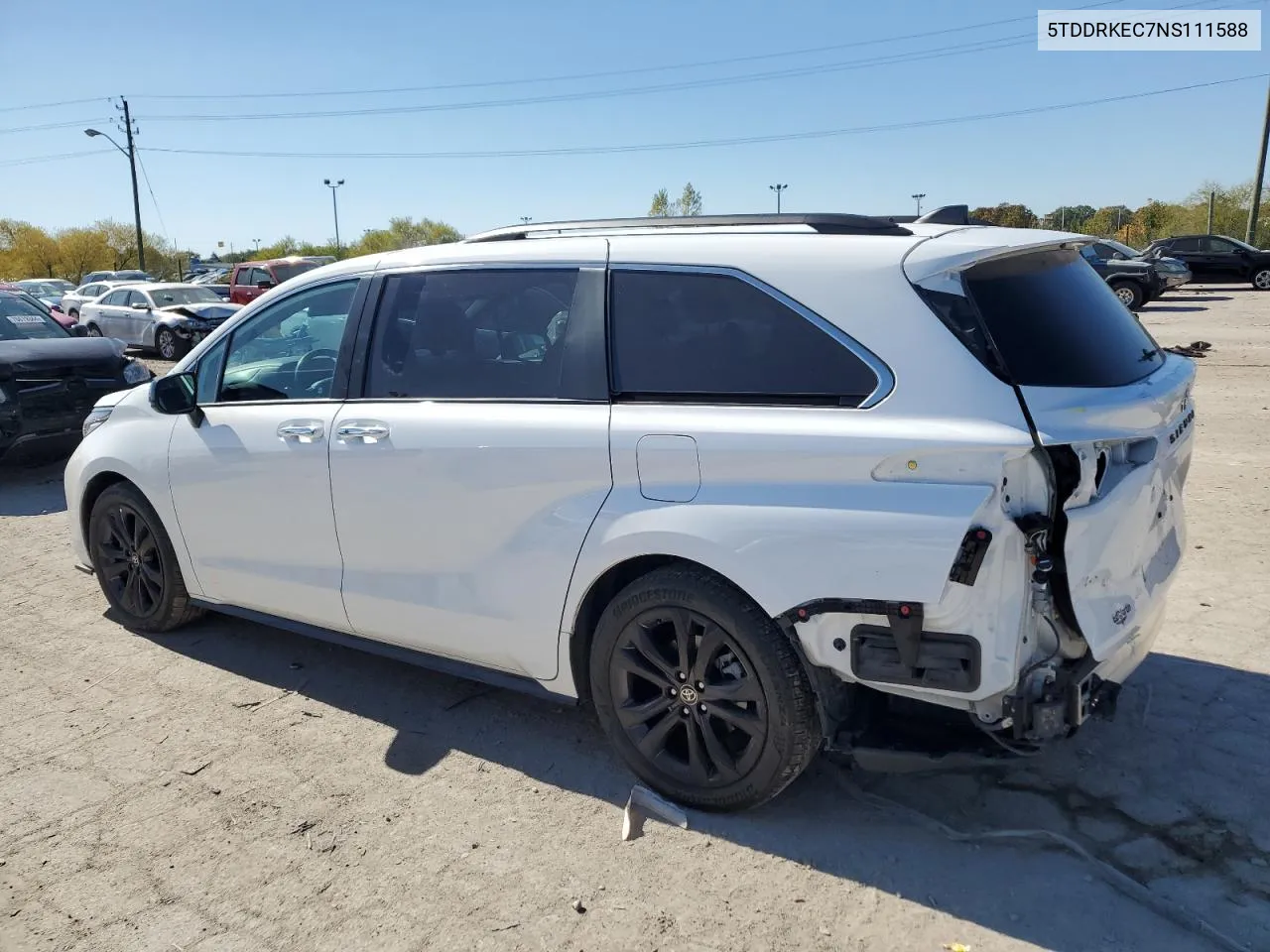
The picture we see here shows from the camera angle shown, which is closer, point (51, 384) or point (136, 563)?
point (136, 563)

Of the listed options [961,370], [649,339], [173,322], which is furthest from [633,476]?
[173,322]

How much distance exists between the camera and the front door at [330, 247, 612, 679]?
330 cm

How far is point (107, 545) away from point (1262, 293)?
29.6 m

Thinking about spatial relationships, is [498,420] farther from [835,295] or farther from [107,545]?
[107,545]

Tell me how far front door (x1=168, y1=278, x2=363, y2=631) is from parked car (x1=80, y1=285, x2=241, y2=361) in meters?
14.5

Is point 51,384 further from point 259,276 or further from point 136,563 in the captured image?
point 259,276

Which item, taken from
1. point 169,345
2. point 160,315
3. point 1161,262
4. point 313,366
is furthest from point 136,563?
point 1161,262

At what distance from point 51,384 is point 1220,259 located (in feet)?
97.8

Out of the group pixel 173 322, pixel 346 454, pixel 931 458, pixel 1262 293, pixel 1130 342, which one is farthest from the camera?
pixel 1262 293

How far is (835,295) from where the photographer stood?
2.92m

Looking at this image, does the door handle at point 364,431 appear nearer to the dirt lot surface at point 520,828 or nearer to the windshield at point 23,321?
the dirt lot surface at point 520,828

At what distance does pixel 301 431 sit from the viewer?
3.95 metres

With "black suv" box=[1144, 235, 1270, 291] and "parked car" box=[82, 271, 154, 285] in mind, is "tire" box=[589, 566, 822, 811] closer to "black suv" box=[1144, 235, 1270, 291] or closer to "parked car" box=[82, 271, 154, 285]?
"black suv" box=[1144, 235, 1270, 291]

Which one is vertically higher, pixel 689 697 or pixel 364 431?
pixel 364 431
